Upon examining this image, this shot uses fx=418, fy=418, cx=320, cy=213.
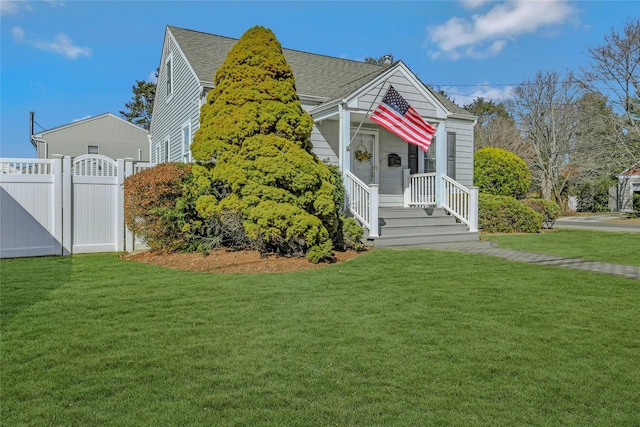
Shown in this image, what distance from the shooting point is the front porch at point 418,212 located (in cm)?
946

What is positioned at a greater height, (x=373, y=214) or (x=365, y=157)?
(x=365, y=157)

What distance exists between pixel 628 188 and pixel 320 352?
34.2 meters

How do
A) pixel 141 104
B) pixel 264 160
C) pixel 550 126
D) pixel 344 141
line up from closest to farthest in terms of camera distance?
pixel 264 160, pixel 344 141, pixel 550 126, pixel 141 104

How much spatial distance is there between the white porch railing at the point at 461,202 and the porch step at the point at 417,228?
0.19 m

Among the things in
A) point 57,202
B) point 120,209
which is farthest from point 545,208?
point 57,202

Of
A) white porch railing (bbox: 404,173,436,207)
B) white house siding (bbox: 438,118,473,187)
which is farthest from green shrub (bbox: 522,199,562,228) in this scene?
white porch railing (bbox: 404,173,436,207)

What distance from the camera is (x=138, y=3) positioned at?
37.3 feet

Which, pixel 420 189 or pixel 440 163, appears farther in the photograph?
pixel 420 189

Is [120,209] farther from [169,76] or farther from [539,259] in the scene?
[539,259]

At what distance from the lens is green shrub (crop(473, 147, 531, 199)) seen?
15484 mm

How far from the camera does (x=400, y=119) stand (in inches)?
380

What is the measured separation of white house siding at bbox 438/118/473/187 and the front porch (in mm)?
2670

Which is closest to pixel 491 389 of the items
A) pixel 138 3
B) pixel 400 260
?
pixel 400 260

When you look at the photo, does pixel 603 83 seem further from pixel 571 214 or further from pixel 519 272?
pixel 519 272
